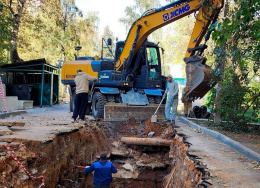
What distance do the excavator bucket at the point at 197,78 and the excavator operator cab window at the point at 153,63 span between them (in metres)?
2.63

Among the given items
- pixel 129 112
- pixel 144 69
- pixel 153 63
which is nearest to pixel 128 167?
pixel 129 112

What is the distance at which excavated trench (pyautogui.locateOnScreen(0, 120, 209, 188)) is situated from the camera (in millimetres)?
5316

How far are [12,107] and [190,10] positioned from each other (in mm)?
10055

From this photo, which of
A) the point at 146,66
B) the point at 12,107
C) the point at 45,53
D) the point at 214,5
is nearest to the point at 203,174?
the point at 214,5

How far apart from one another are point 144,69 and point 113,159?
13.7ft

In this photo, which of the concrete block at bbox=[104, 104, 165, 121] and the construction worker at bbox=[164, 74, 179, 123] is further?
the concrete block at bbox=[104, 104, 165, 121]

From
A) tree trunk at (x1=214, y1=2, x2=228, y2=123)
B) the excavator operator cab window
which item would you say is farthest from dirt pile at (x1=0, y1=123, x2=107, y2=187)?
tree trunk at (x1=214, y1=2, x2=228, y2=123)

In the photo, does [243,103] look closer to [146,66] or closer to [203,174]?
[146,66]

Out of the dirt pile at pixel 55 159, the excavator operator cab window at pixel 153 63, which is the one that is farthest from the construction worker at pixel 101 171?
the excavator operator cab window at pixel 153 63

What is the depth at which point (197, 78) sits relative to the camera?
9.88 m

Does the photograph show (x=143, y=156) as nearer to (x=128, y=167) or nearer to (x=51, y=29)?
(x=128, y=167)

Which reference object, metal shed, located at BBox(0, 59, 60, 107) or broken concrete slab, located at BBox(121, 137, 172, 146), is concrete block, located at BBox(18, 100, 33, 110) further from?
broken concrete slab, located at BBox(121, 137, 172, 146)

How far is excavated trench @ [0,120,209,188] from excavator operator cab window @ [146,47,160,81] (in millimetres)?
2236

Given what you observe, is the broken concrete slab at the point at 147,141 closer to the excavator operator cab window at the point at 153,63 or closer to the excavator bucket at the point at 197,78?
the excavator bucket at the point at 197,78
